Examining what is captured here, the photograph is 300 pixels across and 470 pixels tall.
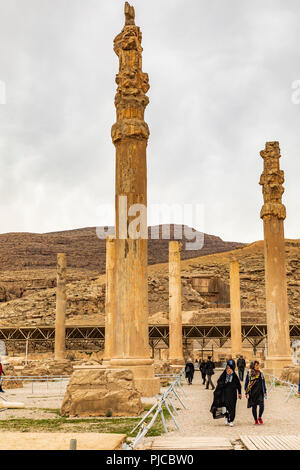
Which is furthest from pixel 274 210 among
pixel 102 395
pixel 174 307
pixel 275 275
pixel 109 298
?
pixel 102 395

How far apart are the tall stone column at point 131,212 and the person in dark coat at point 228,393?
4117 millimetres

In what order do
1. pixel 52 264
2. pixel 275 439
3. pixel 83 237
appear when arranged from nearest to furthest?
pixel 275 439, pixel 52 264, pixel 83 237

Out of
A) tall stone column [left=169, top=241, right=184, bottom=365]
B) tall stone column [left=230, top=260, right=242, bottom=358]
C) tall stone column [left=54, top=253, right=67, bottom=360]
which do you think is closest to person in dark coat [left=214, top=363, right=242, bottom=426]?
tall stone column [left=169, top=241, right=184, bottom=365]

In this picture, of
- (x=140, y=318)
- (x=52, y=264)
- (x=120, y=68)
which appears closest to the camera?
(x=140, y=318)

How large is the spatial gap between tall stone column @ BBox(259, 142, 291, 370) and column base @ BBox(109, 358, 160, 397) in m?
8.26

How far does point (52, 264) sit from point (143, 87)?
485 feet

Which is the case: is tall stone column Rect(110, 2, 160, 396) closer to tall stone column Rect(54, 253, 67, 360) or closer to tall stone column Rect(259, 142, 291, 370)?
tall stone column Rect(259, 142, 291, 370)

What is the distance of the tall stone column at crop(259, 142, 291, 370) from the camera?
21328mm

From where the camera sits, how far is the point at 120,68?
641 inches

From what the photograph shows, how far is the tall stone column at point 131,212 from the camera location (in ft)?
47.5

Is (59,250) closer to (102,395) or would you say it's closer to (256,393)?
(102,395)
